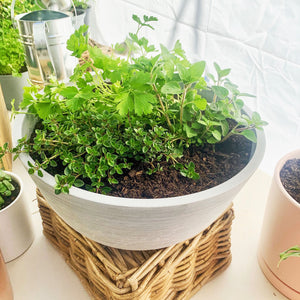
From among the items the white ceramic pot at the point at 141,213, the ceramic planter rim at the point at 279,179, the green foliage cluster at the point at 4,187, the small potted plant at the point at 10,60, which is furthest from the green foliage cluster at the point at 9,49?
the ceramic planter rim at the point at 279,179

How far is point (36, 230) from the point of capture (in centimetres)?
76

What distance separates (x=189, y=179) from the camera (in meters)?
0.48

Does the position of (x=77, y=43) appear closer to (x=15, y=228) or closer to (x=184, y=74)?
(x=184, y=74)

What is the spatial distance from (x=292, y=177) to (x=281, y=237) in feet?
0.36

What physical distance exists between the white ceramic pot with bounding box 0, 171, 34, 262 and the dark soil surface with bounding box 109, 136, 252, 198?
0.29 metres

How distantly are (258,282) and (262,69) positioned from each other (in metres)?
0.56

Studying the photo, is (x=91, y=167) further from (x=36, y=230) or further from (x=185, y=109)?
(x=36, y=230)

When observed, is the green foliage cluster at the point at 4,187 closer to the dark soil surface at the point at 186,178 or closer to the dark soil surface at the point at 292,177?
the dark soil surface at the point at 186,178

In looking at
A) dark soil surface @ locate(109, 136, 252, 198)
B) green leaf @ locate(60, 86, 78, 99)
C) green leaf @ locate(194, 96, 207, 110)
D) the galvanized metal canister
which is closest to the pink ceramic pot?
dark soil surface @ locate(109, 136, 252, 198)

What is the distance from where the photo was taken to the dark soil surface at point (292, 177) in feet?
1.85

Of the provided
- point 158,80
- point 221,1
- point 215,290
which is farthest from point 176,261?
point 221,1

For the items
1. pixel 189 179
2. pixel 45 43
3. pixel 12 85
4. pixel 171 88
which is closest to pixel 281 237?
pixel 189 179

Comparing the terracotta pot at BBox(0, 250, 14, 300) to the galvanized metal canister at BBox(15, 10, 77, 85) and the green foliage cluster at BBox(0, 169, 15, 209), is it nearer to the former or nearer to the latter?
the green foliage cluster at BBox(0, 169, 15, 209)

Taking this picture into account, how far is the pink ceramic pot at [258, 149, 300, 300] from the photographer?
A: 0.53 metres
